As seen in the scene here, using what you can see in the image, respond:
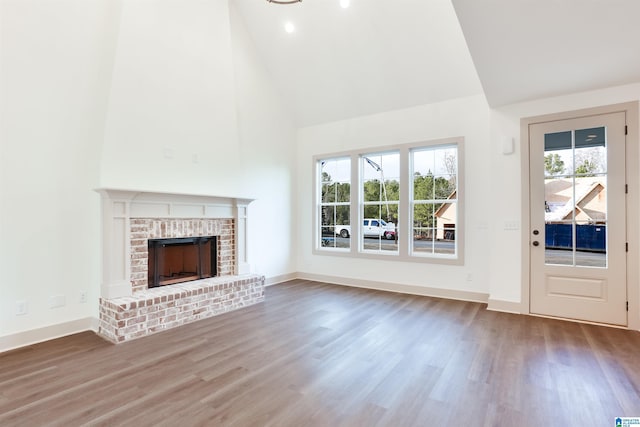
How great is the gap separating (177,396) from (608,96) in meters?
5.27

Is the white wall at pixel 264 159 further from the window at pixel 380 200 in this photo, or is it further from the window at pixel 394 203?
the window at pixel 380 200

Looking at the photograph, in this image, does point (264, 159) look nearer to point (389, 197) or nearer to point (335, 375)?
point (389, 197)

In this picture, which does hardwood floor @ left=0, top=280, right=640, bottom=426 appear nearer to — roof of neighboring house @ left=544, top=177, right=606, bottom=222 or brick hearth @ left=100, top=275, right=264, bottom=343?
brick hearth @ left=100, top=275, right=264, bottom=343

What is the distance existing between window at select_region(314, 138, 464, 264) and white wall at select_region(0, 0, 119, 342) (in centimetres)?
378

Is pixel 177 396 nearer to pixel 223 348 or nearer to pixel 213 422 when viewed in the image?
pixel 213 422

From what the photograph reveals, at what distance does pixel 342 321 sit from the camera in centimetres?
398

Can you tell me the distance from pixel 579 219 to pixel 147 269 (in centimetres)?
527

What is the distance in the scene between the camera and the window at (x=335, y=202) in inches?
247

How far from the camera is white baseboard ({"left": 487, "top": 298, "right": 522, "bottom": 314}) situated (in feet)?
14.1

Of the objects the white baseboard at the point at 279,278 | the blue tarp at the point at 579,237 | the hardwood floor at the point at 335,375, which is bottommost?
the hardwood floor at the point at 335,375

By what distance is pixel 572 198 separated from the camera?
402 centimetres

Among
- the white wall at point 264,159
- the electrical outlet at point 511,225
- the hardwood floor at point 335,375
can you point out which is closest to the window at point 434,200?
the electrical outlet at point 511,225

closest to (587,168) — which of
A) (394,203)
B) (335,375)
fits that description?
(394,203)

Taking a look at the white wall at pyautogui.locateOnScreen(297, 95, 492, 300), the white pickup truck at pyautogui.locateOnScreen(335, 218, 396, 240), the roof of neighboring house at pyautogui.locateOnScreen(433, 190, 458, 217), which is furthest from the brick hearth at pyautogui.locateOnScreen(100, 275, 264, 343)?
the roof of neighboring house at pyautogui.locateOnScreen(433, 190, 458, 217)
